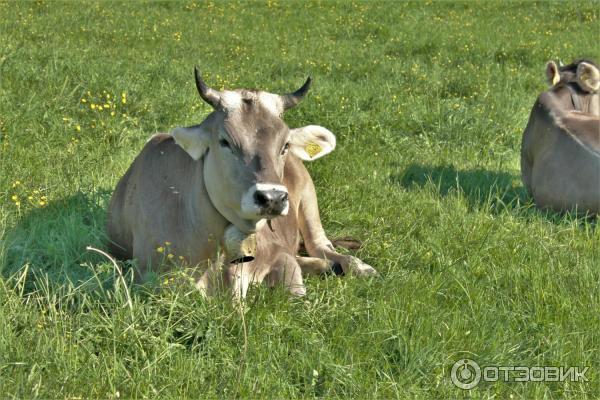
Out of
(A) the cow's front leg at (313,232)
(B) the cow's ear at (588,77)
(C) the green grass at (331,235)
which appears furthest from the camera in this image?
(B) the cow's ear at (588,77)

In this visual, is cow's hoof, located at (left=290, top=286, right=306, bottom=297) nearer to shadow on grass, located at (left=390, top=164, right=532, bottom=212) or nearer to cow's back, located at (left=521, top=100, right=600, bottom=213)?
shadow on grass, located at (left=390, top=164, right=532, bottom=212)

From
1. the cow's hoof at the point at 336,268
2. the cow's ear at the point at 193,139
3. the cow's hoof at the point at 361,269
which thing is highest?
the cow's ear at the point at 193,139

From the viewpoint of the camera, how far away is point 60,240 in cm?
585

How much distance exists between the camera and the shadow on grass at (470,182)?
773 centimetres

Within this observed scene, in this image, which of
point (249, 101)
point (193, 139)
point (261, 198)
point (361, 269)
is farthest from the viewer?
point (361, 269)

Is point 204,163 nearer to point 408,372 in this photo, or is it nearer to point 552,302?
point 408,372

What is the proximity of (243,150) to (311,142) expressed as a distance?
0.87 m

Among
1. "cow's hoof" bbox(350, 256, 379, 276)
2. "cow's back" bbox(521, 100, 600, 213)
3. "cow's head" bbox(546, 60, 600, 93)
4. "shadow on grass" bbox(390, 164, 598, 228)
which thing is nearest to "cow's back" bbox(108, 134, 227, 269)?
"cow's hoof" bbox(350, 256, 379, 276)

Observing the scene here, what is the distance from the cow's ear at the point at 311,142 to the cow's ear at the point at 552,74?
4200mm

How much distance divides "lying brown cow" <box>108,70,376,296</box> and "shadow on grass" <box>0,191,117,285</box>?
24 centimetres

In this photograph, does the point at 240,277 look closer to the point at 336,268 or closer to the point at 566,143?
the point at 336,268

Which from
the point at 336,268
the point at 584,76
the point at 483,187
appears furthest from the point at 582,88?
the point at 336,268

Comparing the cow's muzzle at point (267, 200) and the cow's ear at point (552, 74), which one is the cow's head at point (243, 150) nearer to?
the cow's muzzle at point (267, 200)

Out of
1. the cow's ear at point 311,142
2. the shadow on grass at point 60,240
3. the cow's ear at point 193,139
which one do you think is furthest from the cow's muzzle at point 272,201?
the shadow on grass at point 60,240
